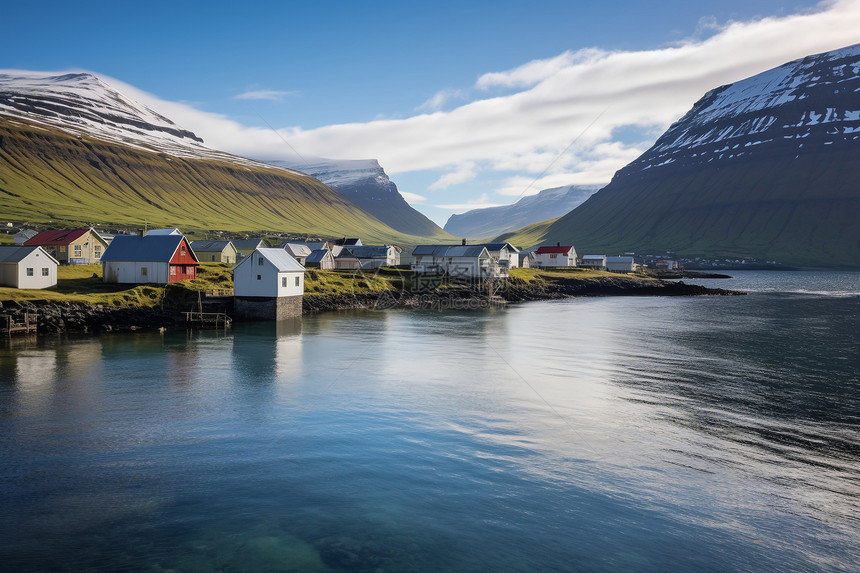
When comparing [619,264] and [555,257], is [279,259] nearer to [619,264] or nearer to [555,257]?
[555,257]

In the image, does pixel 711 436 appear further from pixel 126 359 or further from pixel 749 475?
pixel 126 359

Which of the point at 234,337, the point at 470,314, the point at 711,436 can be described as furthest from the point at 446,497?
the point at 470,314

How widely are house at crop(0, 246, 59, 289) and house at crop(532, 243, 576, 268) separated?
12615 cm

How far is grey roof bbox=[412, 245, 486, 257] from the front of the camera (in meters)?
119

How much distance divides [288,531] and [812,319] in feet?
276

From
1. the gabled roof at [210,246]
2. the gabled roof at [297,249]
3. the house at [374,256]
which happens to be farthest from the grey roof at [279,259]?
the gabled roof at [297,249]

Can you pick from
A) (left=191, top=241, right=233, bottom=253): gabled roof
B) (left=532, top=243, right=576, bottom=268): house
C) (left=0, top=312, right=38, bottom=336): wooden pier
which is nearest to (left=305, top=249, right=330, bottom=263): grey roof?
(left=191, top=241, right=233, bottom=253): gabled roof

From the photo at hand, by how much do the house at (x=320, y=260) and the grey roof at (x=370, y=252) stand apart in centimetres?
878

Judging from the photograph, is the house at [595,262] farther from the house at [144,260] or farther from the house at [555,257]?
the house at [144,260]

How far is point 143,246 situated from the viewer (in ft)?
236

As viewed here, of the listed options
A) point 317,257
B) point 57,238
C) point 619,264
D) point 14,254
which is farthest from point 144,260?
point 619,264

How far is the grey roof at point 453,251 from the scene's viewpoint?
119m

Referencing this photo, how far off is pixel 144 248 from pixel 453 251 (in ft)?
224

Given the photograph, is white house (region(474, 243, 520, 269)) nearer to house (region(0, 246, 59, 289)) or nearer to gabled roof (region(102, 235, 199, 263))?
gabled roof (region(102, 235, 199, 263))
